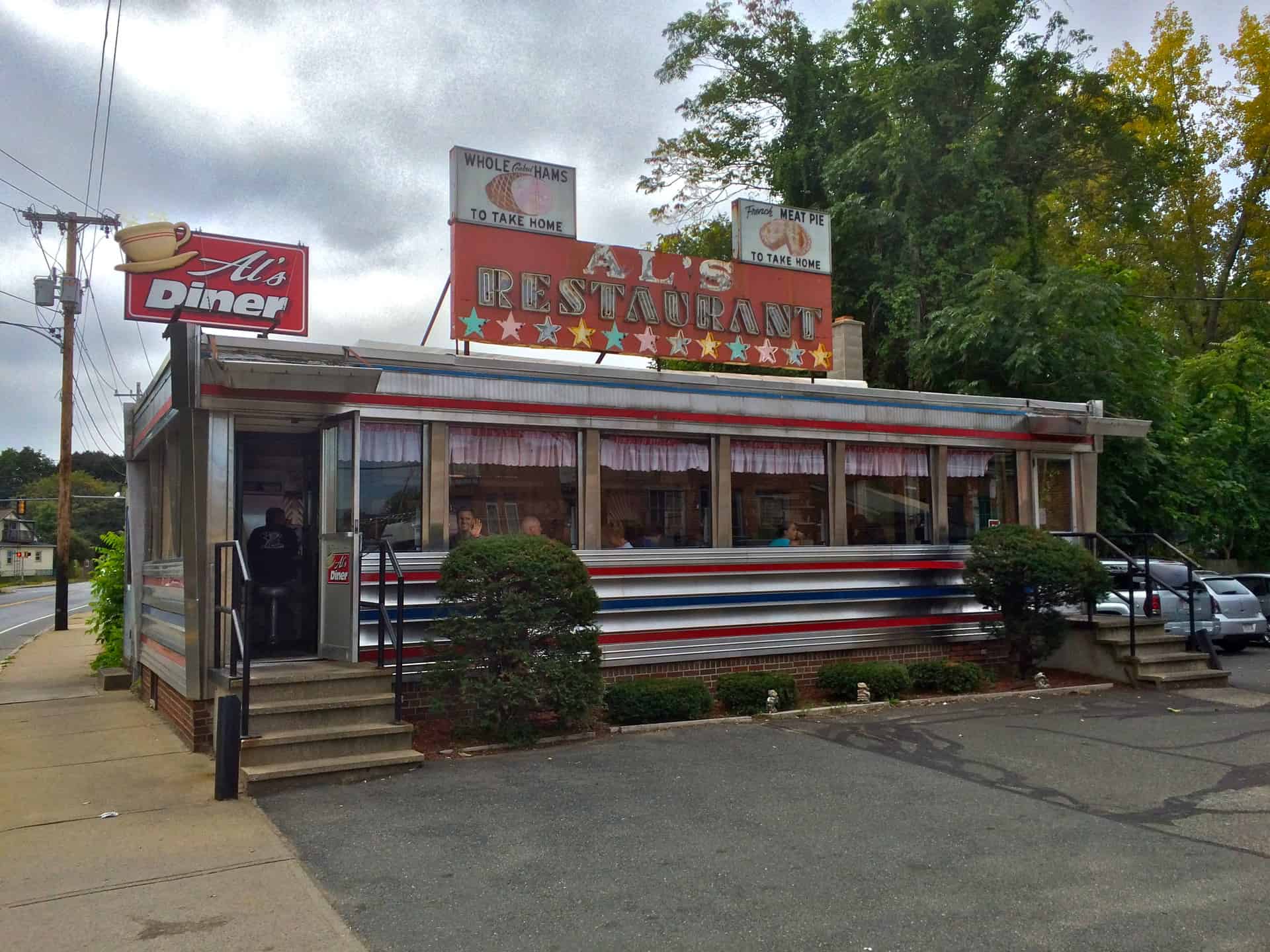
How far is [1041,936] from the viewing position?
4.62 m

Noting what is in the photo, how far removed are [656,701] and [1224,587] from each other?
12.5 m

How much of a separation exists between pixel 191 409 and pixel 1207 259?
113 feet

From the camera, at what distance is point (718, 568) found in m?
10.6

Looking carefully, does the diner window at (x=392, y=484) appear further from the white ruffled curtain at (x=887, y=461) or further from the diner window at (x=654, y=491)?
the white ruffled curtain at (x=887, y=461)

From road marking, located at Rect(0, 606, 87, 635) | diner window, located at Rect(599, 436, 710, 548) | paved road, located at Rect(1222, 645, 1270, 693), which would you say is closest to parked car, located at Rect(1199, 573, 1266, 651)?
paved road, located at Rect(1222, 645, 1270, 693)

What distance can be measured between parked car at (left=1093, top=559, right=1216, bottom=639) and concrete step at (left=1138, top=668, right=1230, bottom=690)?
2081mm

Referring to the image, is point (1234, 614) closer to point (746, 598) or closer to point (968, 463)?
point (968, 463)

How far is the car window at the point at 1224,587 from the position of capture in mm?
17062

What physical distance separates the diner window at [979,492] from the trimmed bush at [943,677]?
175 centimetres

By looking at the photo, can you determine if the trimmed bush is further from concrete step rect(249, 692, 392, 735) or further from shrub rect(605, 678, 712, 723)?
concrete step rect(249, 692, 392, 735)

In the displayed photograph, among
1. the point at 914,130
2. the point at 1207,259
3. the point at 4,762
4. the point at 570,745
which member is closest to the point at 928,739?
the point at 570,745

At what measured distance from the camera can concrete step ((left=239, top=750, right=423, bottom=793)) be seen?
700 centimetres

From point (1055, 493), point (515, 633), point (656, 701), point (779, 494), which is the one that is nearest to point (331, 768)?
point (515, 633)

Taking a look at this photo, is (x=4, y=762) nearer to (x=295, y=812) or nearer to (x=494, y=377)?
(x=295, y=812)
